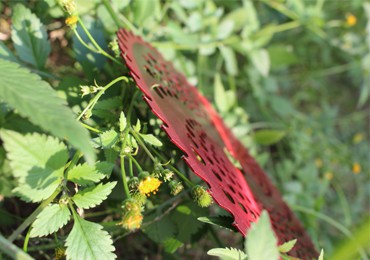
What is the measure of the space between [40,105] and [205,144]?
283 mm

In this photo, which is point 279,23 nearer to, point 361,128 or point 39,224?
point 361,128

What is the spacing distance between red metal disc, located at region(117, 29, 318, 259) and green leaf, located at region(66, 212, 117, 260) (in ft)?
0.51

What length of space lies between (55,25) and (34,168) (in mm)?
697

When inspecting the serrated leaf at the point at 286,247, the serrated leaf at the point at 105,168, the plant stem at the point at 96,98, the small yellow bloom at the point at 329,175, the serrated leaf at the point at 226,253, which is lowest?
the small yellow bloom at the point at 329,175

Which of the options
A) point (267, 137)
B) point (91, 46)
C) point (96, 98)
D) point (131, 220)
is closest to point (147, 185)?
point (131, 220)

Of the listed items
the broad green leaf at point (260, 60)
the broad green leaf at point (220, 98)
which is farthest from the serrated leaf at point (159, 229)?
the broad green leaf at point (260, 60)

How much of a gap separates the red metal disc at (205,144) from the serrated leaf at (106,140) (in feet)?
0.25

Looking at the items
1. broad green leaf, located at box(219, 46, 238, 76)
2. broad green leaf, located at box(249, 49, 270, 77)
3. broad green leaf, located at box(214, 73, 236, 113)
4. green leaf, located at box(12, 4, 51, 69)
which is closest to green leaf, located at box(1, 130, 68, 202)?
green leaf, located at box(12, 4, 51, 69)

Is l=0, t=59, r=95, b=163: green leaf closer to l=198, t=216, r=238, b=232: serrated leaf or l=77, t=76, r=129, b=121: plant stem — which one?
l=77, t=76, r=129, b=121: plant stem

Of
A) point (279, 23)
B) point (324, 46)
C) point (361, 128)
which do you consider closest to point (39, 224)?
→ point (279, 23)

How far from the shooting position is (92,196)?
65 centimetres

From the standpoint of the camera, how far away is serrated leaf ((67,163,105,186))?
0.65 metres

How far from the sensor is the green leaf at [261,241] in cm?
50

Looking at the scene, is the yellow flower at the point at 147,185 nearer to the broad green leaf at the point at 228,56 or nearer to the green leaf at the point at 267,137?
the broad green leaf at the point at 228,56
